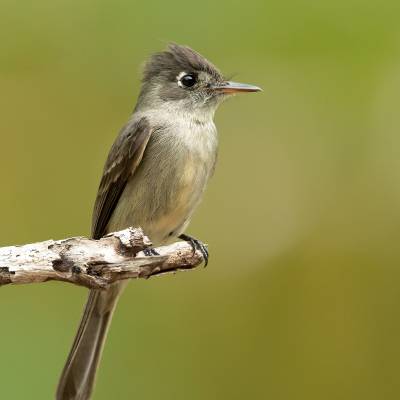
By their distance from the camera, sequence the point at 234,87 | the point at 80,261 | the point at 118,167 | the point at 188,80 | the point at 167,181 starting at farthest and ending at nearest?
the point at 188,80 < the point at 234,87 < the point at 118,167 < the point at 167,181 < the point at 80,261

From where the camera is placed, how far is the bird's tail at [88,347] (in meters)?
4.14

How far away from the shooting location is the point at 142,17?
4.34 m

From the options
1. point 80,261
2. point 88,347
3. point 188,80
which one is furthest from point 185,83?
point 80,261

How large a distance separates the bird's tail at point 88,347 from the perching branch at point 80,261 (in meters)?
0.94

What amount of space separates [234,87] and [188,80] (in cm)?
28

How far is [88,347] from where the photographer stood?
14.2ft

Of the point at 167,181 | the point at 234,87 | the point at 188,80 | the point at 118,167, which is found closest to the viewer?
the point at 167,181

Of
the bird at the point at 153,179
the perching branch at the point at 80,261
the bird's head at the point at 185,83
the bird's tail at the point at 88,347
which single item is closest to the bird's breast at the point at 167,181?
the bird at the point at 153,179

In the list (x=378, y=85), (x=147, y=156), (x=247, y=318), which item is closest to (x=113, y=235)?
(x=147, y=156)

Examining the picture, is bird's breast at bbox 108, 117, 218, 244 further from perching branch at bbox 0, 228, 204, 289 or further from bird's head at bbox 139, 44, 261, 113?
perching branch at bbox 0, 228, 204, 289

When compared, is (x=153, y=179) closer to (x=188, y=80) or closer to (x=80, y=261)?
(x=188, y=80)

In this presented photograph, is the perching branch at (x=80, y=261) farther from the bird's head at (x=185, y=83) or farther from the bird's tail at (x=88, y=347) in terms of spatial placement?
the bird's head at (x=185, y=83)

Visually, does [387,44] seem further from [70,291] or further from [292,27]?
[70,291]

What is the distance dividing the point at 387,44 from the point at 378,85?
23 cm
